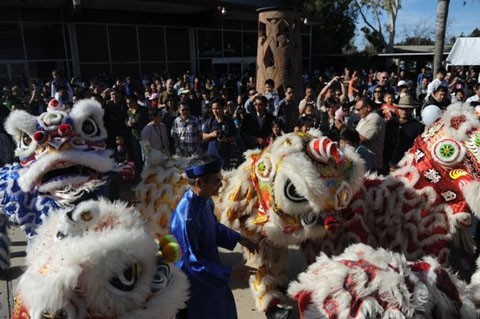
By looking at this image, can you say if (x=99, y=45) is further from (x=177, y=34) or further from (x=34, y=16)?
(x=177, y=34)

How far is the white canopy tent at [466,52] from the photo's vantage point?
12312 millimetres

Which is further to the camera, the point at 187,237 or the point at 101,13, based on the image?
the point at 101,13

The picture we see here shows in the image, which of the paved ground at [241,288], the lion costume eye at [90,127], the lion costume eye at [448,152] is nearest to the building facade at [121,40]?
the paved ground at [241,288]

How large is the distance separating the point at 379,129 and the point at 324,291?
359cm

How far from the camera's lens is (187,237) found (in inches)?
91.0

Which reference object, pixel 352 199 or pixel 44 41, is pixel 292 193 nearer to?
pixel 352 199

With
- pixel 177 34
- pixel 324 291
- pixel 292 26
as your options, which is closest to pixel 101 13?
pixel 177 34

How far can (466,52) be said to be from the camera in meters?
12.5

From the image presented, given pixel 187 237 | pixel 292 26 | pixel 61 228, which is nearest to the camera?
pixel 61 228

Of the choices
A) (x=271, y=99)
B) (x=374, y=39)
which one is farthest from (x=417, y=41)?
(x=271, y=99)

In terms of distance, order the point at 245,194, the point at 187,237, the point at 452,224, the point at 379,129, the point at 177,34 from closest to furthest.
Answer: the point at 187,237, the point at 452,224, the point at 245,194, the point at 379,129, the point at 177,34

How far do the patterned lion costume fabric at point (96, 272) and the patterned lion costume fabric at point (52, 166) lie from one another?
3.50 feet

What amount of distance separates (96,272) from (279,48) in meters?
8.80

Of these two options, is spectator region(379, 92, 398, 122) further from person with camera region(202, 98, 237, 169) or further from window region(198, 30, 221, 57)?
window region(198, 30, 221, 57)
